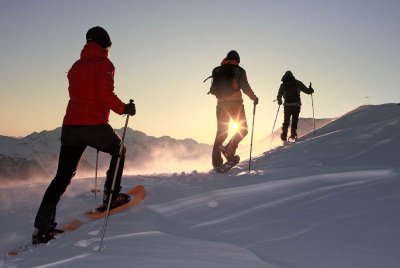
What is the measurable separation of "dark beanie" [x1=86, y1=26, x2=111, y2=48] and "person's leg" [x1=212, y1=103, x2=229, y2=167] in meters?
4.24

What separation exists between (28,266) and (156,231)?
131 centimetres

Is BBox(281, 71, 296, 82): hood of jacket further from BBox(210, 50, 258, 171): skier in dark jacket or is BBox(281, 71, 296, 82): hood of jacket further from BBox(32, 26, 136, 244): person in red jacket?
BBox(32, 26, 136, 244): person in red jacket

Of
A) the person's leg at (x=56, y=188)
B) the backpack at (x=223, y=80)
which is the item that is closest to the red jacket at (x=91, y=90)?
the person's leg at (x=56, y=188)

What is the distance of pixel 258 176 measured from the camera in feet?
24.0

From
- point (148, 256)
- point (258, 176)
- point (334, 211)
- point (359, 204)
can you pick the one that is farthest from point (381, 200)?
point (258, 176)

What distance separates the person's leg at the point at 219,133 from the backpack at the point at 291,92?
6.05 m

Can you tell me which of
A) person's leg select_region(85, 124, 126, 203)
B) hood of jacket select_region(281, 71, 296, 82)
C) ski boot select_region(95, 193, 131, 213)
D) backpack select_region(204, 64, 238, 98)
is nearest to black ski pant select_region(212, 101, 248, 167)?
backpack select_region(204, 64, 238, 98)

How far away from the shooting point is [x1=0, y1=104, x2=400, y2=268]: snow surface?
3279 mm

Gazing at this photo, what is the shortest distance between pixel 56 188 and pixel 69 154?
1.49ft

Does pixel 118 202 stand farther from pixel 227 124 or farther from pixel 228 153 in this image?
pixel 227 124

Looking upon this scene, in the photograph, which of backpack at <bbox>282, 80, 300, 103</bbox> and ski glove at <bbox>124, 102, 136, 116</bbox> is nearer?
ski glove at <bbox>124, 102, 136, 116</bbox>

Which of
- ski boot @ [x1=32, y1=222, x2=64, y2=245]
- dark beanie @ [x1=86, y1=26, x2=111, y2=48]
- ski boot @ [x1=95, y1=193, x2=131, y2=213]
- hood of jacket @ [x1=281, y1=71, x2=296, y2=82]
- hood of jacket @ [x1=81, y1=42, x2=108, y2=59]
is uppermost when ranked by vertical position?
hood of jacket @ [x1=281, y1=71, x2=296, y2=82]

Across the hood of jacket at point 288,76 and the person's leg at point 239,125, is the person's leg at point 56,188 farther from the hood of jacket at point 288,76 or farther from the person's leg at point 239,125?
the hood of jacket at point 288,76

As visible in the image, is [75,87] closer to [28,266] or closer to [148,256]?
[28,266]
